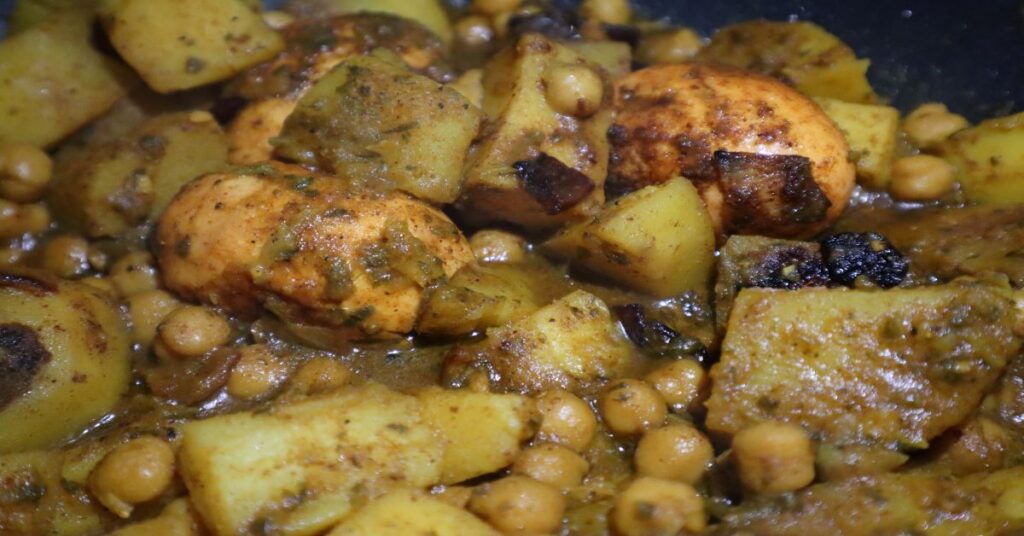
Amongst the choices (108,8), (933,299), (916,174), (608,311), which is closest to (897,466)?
(933,299)

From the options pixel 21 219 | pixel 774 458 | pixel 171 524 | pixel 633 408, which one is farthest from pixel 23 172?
pixel 774 458

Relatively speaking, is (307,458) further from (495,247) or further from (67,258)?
(67,258)

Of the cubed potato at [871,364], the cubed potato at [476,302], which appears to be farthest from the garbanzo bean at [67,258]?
the cubed potato at [871,364]

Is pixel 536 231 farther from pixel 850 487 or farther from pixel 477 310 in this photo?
pixel 850 487

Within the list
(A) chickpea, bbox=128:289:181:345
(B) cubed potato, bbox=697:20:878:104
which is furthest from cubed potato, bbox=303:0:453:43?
(A) chickpea, bbox=128:289:181:345

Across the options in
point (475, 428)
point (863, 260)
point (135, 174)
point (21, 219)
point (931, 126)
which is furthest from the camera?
point (931, 126)
